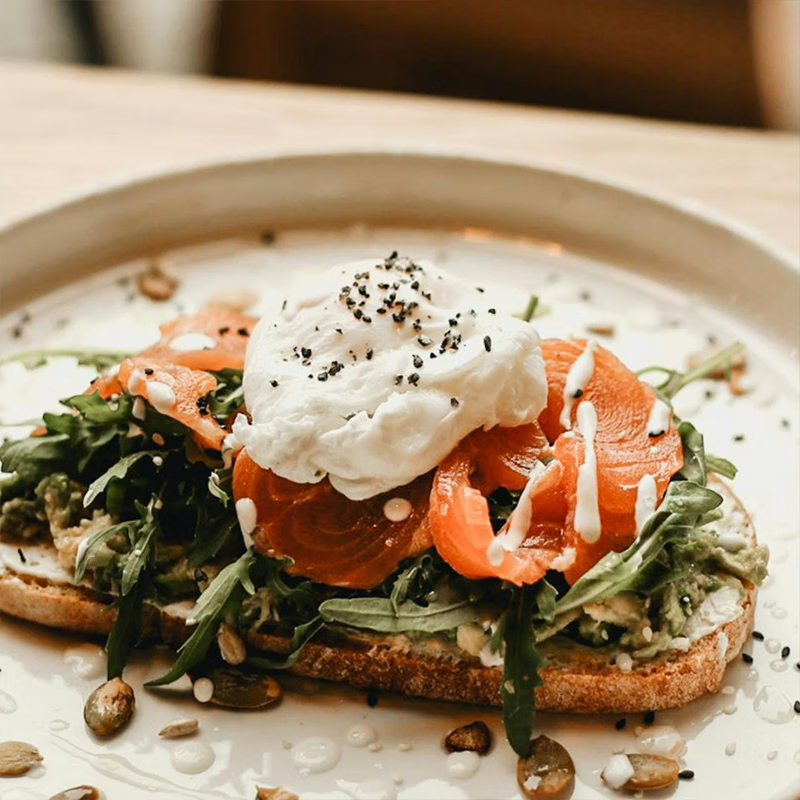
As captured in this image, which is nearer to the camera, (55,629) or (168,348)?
(55,629)

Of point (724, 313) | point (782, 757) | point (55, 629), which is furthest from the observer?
point (724, 313)

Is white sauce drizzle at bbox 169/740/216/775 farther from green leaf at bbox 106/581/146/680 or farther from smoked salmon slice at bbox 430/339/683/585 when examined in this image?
smoked salmon slice at bbox 430/339/683/585

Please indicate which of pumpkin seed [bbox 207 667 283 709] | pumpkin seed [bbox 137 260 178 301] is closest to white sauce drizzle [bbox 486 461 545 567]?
pumpkin seed [bbox 207 667 283 709]

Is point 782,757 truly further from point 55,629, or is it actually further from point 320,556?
point 55,629

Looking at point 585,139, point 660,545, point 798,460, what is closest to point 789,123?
point 585,139

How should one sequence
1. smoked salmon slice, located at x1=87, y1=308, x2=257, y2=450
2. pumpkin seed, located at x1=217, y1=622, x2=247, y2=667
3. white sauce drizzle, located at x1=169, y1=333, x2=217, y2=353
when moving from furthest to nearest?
white sauce drizzle, located at x1=169, y1=333, x2=217, y2=353 < smoked salmon slice, located at x1=87, y1=308, x2=257, y2=450 < pumpkin seed, located at x1=217, y1=622, x2=247, y2=667

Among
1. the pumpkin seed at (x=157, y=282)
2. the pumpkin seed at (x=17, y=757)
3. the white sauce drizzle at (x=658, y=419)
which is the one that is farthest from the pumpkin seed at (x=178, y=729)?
the pumpkin seed at (x=157, y=282)

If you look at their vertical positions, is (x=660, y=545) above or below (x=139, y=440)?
above
